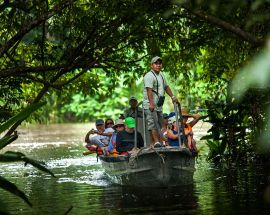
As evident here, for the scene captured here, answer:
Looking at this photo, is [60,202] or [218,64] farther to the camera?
[218,64]

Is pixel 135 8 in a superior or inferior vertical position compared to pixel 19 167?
superior

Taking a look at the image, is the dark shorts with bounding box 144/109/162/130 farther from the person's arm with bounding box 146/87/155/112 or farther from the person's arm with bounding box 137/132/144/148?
the person's arm with bounding box 137/132/144/148

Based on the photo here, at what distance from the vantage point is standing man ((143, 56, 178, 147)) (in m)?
12.7

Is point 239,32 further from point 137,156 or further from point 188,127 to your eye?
point 188,127

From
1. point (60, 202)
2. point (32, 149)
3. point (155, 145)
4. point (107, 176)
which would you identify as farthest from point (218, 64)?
point (32, 149)

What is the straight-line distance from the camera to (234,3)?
3.78m

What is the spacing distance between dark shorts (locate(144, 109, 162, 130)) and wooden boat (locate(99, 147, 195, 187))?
1.65 feet

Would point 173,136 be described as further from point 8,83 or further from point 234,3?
point 234,3

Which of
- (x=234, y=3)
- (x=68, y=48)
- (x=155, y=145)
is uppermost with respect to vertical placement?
(x=68, y=48)

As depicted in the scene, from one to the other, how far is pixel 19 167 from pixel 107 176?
20.1 ft

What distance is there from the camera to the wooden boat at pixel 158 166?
42.4 ft

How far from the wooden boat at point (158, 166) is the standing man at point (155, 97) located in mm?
285

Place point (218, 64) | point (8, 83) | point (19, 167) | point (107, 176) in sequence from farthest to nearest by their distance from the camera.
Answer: point (19, 167), point (218, 64), point (107, 176), point (8, 83)

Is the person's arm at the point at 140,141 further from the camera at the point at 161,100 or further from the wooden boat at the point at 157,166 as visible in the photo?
the camera at the point at 161,100
